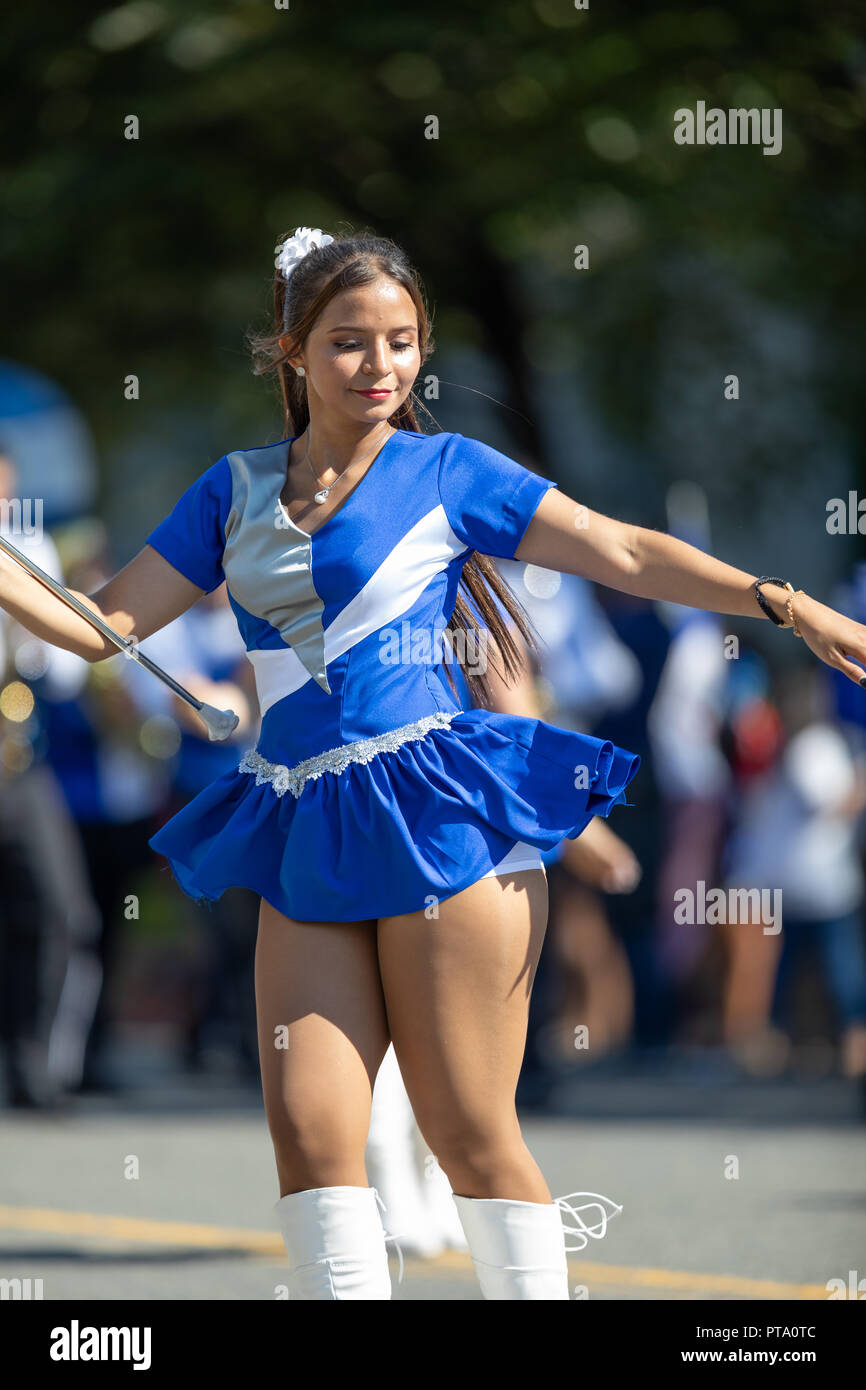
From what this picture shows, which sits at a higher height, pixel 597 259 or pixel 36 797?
pixel 597 259

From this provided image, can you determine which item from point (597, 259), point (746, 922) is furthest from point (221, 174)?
point (746, 922)

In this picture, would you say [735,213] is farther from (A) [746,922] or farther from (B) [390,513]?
(B) [390,513]

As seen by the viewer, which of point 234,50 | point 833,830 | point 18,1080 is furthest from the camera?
point 234,50

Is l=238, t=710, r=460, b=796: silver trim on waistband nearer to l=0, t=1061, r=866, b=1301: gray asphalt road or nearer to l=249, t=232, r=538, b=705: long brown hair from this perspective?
l=249, t=232, r=538, b=705: long brown hair

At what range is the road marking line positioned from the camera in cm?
483

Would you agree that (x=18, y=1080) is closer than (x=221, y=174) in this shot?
Yes

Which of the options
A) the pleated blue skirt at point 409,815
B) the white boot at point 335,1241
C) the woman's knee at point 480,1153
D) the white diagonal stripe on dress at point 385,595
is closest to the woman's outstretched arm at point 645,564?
the white diagonal stripe on dress at point 385,595

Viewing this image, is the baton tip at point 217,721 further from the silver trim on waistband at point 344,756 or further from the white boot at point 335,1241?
Answer: the white boot at point 335,1241

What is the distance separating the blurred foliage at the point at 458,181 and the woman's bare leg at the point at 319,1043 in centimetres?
691

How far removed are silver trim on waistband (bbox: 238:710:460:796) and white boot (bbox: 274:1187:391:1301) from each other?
24.3 inches

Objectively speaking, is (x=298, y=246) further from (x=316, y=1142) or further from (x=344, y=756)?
(x=316, y=1142)

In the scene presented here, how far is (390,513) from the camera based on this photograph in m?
3.43

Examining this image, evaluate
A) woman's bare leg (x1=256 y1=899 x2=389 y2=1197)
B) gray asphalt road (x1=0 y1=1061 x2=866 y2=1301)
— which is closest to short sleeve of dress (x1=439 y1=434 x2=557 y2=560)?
woman's bare leg (x1=256 y1=899 x2=389 y2=1197)
